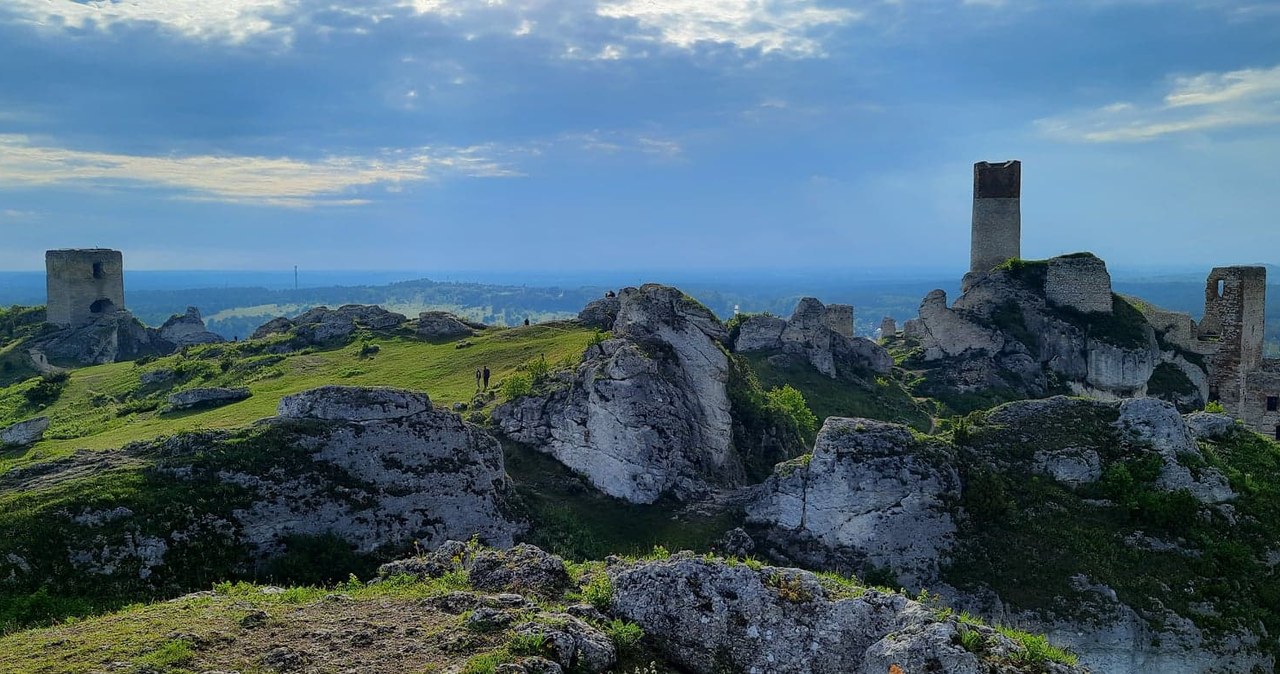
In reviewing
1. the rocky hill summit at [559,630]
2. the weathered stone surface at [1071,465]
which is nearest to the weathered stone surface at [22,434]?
the rocky hill summit at [559,630]

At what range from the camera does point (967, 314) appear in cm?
5641

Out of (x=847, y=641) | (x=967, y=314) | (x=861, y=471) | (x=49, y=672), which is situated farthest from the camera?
(x=967, y=314)

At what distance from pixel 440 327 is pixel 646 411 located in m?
25.6

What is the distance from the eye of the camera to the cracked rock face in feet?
92.6

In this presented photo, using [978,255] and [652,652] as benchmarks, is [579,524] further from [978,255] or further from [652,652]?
[978,255]

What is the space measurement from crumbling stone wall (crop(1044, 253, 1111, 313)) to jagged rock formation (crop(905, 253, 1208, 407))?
6 cm

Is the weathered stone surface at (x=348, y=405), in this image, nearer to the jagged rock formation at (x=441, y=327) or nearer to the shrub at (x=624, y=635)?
the shrub at (x=624, y=635)

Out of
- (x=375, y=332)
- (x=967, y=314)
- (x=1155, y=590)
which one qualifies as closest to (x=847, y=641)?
(x=1155, y=590)

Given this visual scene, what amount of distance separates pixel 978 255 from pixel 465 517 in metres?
49.8

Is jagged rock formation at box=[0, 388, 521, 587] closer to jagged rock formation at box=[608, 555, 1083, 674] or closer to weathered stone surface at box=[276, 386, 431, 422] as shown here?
weathered stone surface at box=[276, 386, 431, 422]

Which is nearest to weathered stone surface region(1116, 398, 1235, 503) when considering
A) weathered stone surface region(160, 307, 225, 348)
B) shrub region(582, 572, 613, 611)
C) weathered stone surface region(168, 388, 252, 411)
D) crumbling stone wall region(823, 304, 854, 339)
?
shrub region(582, 572, 613, 611)

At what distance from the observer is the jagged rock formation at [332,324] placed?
164ft

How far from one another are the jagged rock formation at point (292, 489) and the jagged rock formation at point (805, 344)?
84.0 feet

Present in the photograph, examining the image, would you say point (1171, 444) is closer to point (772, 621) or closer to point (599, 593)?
point (772, 621)
